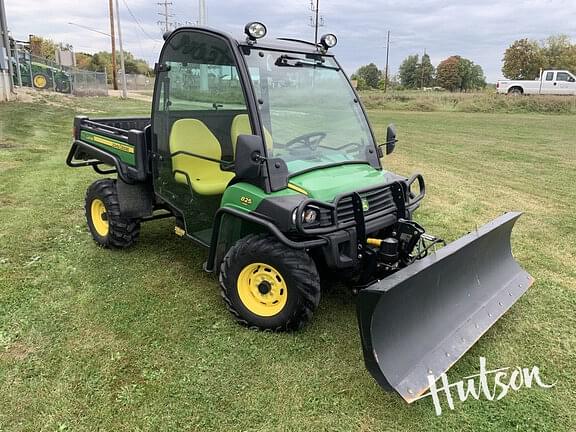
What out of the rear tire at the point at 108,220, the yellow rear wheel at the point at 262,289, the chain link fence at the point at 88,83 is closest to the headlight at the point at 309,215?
the yellow rear wheel at the point at 262,289

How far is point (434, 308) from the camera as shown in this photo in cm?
304

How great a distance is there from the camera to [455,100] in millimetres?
29109

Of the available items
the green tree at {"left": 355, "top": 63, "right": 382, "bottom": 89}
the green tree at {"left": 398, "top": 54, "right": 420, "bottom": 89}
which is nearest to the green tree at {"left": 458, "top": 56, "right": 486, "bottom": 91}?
the green tree at {"left": 398, "top": 54, "right": 420, "bottom": 89}

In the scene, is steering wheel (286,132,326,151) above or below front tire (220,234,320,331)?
above

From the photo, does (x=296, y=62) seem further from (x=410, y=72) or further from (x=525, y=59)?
(x=410, y=72)

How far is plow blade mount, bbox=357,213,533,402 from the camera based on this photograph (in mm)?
2574

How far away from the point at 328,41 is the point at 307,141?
875mm

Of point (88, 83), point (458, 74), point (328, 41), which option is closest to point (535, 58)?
point (458, 74)

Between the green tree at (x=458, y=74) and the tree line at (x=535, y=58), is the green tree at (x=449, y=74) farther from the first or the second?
the tree line at (x=535, y=58)

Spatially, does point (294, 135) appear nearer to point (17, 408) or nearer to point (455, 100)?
point (17, 408)

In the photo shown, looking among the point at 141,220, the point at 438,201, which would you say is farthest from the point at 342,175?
the point at 438,201

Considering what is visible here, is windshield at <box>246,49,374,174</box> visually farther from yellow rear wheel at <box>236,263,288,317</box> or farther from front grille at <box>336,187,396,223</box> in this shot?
yellow rear wheel at <box>236,263,288,317</box>

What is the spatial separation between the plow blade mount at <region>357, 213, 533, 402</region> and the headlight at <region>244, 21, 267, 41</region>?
71.2 inches

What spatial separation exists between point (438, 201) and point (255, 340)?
4430 mm
